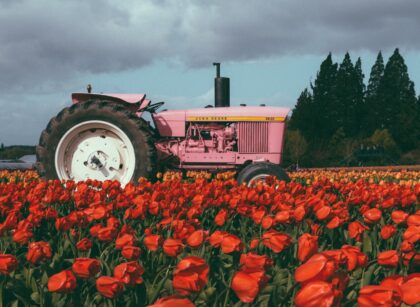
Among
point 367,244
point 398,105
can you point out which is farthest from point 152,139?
point 398,105

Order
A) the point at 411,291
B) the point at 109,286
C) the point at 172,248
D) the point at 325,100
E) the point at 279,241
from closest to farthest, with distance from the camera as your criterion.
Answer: the point at 411,291 → the point at 109,286 → the point at 172,248 → the point at 279,241 → the point at 325,100

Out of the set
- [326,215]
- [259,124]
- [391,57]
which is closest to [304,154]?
[259,124]

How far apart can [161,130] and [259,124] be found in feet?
4.44

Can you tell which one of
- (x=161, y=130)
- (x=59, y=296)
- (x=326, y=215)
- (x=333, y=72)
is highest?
(x=333, y=72)

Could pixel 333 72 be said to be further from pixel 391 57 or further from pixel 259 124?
pixel 259 124

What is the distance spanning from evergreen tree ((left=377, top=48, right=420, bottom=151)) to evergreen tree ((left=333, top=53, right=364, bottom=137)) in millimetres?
2217

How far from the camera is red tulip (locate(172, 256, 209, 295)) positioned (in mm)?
1609

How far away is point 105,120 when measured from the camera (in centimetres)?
705

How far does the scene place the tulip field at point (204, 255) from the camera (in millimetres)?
1640

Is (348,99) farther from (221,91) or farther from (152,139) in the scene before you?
(152,139)

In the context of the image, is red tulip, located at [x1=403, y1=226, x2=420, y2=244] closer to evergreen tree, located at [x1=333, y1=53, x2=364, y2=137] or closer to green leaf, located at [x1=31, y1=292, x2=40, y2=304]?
green leaf, located at [x1=31, y1=292, x2=40, y2=304]

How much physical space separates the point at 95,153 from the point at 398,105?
50897 mm

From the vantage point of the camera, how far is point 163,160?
7945 millimetres

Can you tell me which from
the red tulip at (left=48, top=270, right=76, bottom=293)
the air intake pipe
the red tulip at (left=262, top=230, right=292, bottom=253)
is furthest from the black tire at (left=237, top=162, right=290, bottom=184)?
the red tulip at (left=48, top=270, right=76, bottom=293)
